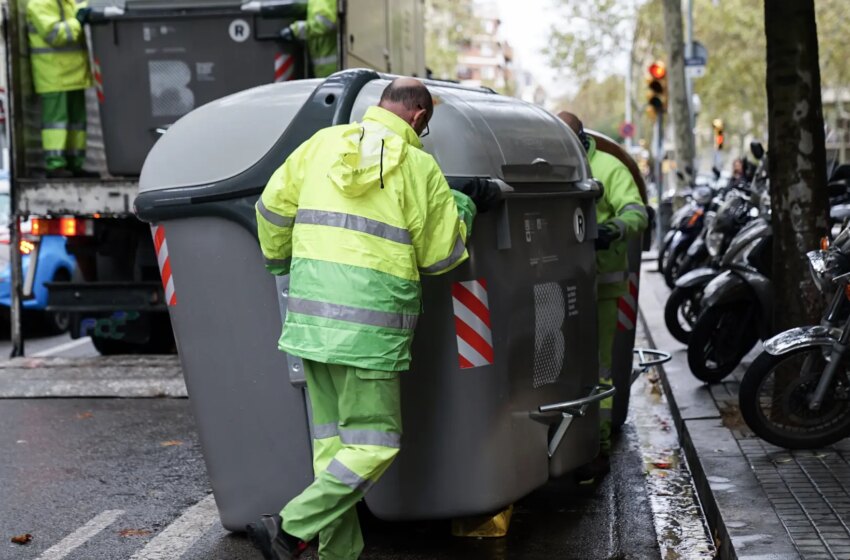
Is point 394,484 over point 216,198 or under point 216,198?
under

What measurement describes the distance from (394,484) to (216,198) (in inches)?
47.6

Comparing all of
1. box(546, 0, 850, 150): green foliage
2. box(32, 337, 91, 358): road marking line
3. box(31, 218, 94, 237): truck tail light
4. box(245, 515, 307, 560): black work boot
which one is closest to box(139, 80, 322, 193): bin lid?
box(245, 515, 307, 560): black work boot

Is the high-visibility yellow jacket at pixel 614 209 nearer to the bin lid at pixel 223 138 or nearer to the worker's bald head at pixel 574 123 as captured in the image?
the worker's bald head at pixel 574 123

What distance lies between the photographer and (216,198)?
4.90 meters

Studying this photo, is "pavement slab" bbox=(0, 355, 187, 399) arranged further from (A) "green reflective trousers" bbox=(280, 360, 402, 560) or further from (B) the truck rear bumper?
(A) "green reflective trousers" bbox=(280, 360, 402, 560)

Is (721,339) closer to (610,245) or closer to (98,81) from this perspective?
(610,245)

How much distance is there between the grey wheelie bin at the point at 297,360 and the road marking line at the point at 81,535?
602 mm

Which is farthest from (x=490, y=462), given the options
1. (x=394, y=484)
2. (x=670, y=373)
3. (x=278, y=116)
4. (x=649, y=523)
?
(x=670, y=373)

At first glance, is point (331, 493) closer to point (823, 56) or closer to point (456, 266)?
point (456, 266)

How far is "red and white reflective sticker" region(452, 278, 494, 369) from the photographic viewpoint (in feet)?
15.6

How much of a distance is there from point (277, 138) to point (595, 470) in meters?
2.47

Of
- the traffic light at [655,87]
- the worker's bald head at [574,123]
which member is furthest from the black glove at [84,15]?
the traffic light at [655,87]

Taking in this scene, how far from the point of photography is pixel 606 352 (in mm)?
6512

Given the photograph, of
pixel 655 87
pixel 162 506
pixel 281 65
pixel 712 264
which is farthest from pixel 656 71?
pixel 162 506
